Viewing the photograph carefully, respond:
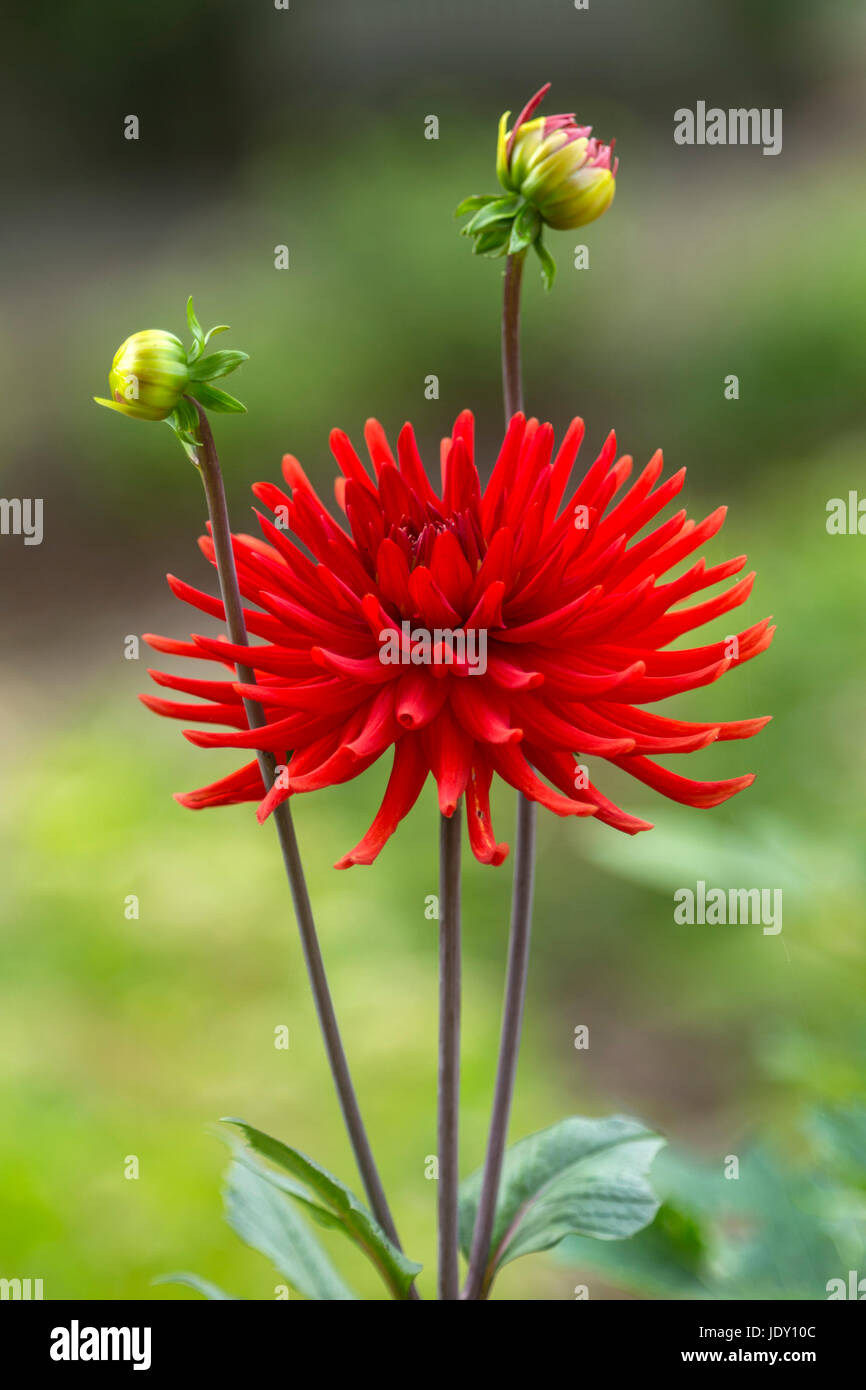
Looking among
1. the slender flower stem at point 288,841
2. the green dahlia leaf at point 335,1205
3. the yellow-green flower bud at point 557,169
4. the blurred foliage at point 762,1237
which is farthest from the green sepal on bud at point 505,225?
the blurred foliage at point 762,1237

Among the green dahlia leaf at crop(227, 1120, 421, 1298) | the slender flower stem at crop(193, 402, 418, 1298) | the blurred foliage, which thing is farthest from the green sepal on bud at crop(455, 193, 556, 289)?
the blurred foliage

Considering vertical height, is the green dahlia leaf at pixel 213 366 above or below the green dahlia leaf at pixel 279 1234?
above

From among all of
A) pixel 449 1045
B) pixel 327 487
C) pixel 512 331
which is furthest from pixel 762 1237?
pixel 327 487

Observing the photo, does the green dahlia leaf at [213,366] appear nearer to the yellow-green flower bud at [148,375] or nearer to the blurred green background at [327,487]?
the yellow-green flower bud at [148,375]

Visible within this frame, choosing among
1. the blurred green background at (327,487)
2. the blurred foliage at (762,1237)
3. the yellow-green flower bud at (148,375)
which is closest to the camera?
the yellow-green flower bud at (148,375)

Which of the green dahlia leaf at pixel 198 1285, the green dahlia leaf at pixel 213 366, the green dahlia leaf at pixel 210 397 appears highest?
the green dahlia leaf at pixel 213 366

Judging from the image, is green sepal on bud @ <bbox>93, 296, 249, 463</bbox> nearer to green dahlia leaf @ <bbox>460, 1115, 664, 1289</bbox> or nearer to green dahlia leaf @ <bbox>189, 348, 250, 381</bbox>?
green dahlia leaf @ <bbox>189, 348, 250, 381</bbox>
